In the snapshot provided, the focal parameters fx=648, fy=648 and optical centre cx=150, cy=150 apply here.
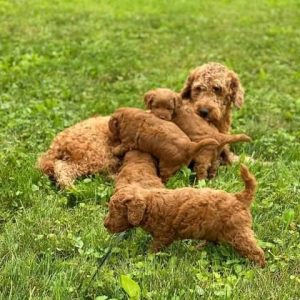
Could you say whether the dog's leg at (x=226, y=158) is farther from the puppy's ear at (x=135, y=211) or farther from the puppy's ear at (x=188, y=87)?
the puppy's ear at (x=135, y=211)

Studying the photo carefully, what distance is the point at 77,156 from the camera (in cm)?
564

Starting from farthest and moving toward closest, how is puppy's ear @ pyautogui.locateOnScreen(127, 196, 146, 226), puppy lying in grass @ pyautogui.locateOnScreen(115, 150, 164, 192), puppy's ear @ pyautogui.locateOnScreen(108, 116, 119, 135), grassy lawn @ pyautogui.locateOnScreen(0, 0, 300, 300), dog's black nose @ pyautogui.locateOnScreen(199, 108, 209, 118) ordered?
1. dog's black nose @ pyautogui.locateOnScreen(199, 108, 209, 118)
2. puppy's ear @ pyautogui.locateOnScreen(108, 116, 119, 135)
3. puppy lying in grass @ pyautogui.locateOnScreen(115, 150, 164, 192)
4. puppy's ear @ pyautogui.locateOnScreen(127, 196, 146, 226)
5. grassy lawn @ pyautogui.locateOnScreen(0, 0, 300, 300)

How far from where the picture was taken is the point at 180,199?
14.3ft

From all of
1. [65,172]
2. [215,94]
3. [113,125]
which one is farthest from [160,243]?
[215,94]

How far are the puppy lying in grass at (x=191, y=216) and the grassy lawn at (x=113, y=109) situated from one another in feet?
0.39

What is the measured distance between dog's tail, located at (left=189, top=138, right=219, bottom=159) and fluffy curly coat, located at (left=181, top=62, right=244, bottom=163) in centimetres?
60

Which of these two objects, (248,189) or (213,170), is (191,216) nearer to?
(248,189)

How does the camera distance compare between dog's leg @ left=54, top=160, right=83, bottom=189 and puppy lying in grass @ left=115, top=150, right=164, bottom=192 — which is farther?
dog's leg @ left=54, top=160, right=83, bottom=189

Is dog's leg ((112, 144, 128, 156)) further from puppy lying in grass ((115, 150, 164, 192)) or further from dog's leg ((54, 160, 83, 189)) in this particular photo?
dog's leg ((54, 160, 83, 189))

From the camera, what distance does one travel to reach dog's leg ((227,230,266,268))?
4.22m

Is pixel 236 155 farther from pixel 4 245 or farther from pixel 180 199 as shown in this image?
pixel 4 245

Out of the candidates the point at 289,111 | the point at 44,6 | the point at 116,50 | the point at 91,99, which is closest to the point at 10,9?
the point at 44,6

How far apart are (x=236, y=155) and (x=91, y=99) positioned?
234 cm

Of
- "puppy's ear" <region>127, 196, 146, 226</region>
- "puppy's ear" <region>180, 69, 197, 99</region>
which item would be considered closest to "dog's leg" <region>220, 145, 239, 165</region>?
"puppy's ear" <region>180, 69, 197, 99</region>
